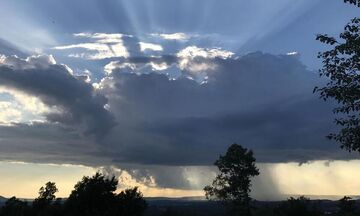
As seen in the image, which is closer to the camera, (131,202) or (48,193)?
(131,202)

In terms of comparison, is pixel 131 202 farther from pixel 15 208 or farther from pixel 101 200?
pixel 15 208

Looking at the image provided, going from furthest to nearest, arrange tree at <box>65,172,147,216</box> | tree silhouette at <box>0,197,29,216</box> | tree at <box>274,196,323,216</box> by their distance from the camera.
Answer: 1. tree silhouette at <box>0,197,29,216</box>
2. tree at <box>274,196,323,216</box>
3. tree at <box>65,172,147,216</box>

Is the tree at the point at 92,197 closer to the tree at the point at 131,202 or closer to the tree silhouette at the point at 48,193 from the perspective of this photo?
the tree at the point at 131,202

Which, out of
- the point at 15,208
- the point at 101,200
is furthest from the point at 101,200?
the point at 15,208

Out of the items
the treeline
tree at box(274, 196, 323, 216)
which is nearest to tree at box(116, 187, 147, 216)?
the treeline

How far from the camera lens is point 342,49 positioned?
47.4 feet

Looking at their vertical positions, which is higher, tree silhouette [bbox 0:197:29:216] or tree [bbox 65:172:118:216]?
tree silhouette [bbox 0:197:29:216]

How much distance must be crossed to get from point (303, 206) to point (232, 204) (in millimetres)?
21905

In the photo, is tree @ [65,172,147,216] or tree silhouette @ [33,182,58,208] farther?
tree silhouette @ [33,182,58,208]

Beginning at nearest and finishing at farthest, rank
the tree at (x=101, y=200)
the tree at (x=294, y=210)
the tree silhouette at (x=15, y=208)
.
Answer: the tree at (x=101, y=200) < the tree at (x=294, y=210) < the tree silhouette at (x=15, y=208)

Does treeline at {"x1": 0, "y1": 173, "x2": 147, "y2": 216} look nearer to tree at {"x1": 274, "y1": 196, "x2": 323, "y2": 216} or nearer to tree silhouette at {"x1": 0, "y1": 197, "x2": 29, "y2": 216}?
tree at {"x1": 274, "y1": 196, "x2": 323, "y2": 216}

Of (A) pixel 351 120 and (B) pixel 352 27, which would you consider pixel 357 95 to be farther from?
(B) pixel 352 27

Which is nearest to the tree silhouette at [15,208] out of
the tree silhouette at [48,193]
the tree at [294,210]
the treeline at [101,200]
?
the tree silhouette at [48,193]

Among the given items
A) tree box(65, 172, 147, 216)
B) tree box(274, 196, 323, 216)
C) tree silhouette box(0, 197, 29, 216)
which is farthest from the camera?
tree silhouette box(0, 197, 29, 216)
